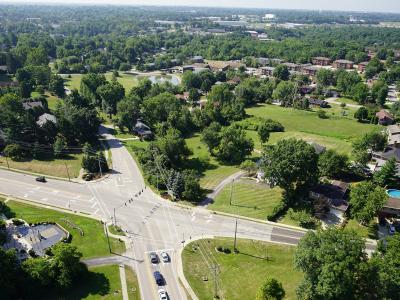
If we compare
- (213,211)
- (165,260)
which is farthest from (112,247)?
(213,211)

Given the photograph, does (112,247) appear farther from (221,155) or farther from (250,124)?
(250,124)

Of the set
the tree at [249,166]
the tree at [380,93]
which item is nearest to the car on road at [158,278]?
the tree at [249,166]

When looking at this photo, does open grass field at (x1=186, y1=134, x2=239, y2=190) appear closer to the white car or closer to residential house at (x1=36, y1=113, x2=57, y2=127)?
the white car

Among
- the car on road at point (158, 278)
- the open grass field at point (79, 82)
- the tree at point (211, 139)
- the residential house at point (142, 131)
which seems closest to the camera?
the car on road at point (158, 278)

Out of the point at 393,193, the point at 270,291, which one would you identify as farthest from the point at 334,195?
the point at 270,291

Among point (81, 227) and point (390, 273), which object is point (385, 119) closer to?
point (390, 273)

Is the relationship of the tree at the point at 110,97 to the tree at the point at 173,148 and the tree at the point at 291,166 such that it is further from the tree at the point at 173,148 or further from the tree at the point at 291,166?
the tree at the point at 291,166
